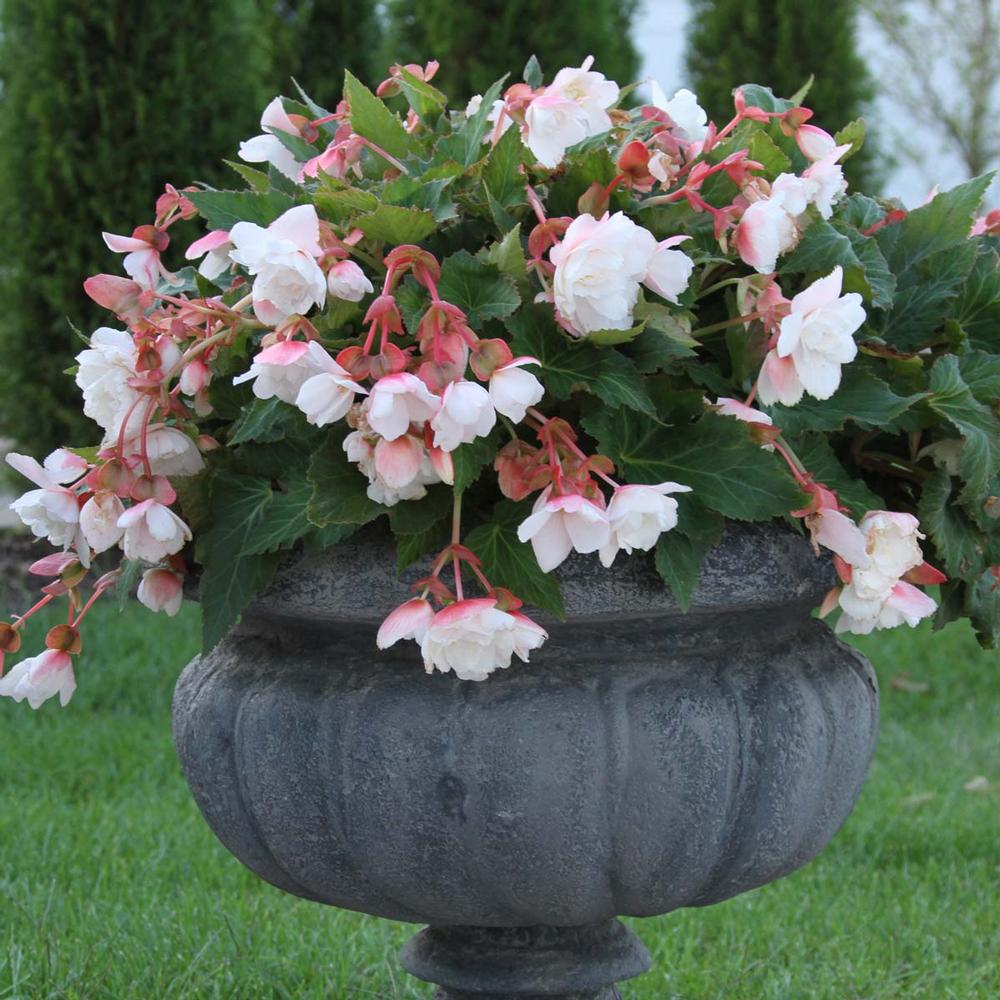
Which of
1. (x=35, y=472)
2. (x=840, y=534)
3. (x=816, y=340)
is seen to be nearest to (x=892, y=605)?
(x=840, y=534)

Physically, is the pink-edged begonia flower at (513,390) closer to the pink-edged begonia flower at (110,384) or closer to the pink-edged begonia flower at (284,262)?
the pink-edged begonia flower at (284,262)

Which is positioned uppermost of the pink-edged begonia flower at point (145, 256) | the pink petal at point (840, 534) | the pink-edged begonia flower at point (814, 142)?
the pink-edged begonia flower at point (814, 142)

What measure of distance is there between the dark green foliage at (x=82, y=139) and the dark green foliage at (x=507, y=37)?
910mm

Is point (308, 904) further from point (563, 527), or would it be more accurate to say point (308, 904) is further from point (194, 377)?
point (563, 527)

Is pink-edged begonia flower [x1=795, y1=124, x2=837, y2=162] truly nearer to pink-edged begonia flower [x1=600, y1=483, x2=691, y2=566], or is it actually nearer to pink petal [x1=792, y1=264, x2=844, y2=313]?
pink petal [x1=792, y1=264, x2=844, y2=313]

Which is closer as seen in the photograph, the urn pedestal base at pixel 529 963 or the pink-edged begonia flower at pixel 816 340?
the pink-edged begonia flower at pixel 816 340

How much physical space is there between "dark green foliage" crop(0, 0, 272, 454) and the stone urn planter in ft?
14.2

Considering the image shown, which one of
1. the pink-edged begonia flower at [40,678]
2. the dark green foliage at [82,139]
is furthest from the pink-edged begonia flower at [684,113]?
the dark green foliage at [82,139]

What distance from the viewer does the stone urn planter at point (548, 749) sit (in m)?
1.43

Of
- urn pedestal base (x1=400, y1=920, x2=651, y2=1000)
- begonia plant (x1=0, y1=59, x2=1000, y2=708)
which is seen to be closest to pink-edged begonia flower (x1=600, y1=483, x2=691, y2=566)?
begonia plant (x1=0, y1=59, x2=1000, y2=708)

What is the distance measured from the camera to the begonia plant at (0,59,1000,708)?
1225mm

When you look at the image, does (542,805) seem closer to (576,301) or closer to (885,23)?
(576,301)

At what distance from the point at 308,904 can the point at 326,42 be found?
4298mm

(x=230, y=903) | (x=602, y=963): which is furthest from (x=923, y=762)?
(x=602, y=963)
